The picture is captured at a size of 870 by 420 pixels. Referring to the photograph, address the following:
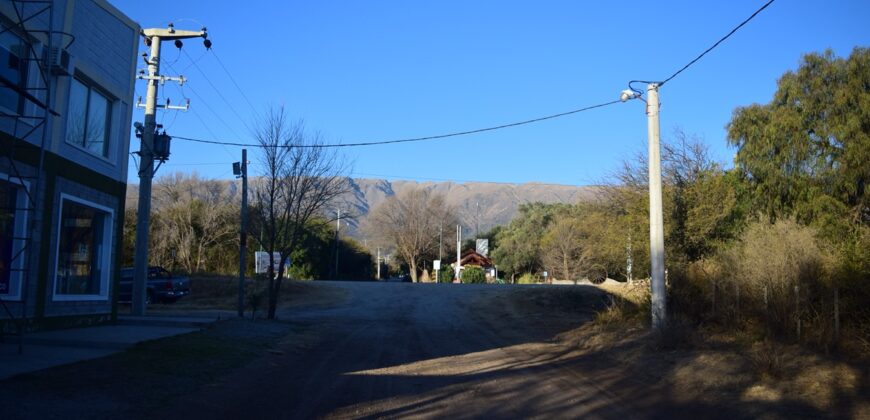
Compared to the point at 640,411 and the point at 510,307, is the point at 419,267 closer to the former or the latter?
the point at 510,307

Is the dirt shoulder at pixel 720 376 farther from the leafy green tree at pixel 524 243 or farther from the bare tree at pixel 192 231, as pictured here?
the leafy green tree at pixel 524 243

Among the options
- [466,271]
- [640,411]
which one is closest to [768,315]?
[640,411]

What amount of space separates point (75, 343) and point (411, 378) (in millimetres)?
6389

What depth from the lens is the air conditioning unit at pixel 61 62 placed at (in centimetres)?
1378

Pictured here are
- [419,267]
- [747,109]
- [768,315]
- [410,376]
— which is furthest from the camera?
[419,267]

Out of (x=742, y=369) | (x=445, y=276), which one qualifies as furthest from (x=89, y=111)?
(x=445, y=276)

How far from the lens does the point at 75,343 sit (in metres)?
12.7

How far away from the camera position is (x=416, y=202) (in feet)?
271

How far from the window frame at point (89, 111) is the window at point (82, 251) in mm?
1280

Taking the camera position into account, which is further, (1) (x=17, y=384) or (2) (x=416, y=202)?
(2) (x=416, y=202)

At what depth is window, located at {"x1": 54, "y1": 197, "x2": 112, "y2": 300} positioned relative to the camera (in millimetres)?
15242

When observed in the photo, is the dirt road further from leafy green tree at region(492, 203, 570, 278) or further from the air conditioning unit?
leafy green tree at region(492, 203, 570, 278)

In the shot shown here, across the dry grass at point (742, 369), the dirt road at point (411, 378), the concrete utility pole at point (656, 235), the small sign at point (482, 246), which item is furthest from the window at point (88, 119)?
the small sign at point (482, 246)

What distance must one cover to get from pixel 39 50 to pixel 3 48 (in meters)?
0.83
